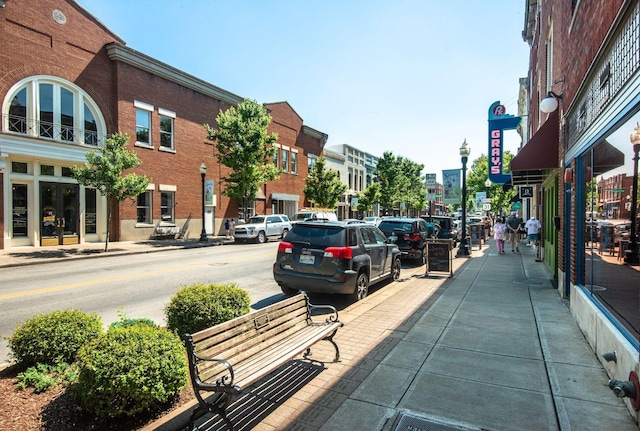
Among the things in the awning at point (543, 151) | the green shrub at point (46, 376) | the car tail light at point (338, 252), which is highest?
the awning at point (543, 151)

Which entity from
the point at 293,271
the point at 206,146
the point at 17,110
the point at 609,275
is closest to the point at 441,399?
the point at 609,275

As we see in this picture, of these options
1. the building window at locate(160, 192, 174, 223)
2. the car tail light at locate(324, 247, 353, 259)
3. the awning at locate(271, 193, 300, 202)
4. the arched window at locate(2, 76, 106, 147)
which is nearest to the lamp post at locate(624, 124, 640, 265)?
the car tail light at locate(324, 247, 353, 259)

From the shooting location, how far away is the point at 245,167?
1012 inches

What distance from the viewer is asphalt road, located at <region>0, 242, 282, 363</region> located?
297 inches

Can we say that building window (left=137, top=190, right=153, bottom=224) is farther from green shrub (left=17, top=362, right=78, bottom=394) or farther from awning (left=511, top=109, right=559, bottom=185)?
green shrub (left=17, top=362, right=78, bottom=394)

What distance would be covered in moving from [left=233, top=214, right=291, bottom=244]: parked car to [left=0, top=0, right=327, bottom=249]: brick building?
171 inches

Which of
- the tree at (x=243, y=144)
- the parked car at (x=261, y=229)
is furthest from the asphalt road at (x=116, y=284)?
the tree at (x=243, y=144)

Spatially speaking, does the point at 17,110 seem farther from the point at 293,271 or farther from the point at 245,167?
the point at 293,271

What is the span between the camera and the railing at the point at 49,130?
58.1 ft

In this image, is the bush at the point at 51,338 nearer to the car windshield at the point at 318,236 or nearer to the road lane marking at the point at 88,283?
the car windshield at the point at 318,236

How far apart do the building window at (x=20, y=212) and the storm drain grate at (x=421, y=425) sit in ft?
68.5

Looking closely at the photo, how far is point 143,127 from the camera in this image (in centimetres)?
2364

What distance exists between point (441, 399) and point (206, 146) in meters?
27.3

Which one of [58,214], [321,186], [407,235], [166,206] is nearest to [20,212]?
[58,214]
